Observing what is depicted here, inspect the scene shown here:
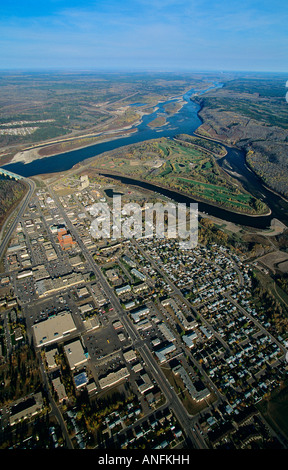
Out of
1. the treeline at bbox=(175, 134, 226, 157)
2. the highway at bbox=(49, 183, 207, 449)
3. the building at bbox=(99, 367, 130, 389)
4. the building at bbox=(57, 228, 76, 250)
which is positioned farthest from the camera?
the treeline at bbox=(175, 134, 226, 157)

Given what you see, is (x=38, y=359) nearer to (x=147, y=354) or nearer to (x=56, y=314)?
(x=56, y=314)

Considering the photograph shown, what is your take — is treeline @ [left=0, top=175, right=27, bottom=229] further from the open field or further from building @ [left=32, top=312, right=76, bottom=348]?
building @ [left=32, top=312, right=76, bottom=348]

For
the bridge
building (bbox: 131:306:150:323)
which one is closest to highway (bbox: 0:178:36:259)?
the bridge

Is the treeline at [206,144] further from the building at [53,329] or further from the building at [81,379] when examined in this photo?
the building at [81,379]

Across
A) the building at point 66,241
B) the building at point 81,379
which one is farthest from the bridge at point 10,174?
the building at point 81,379

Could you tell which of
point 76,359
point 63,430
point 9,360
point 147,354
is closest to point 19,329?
point 9,360

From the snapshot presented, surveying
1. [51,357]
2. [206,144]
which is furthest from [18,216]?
[206,144]
